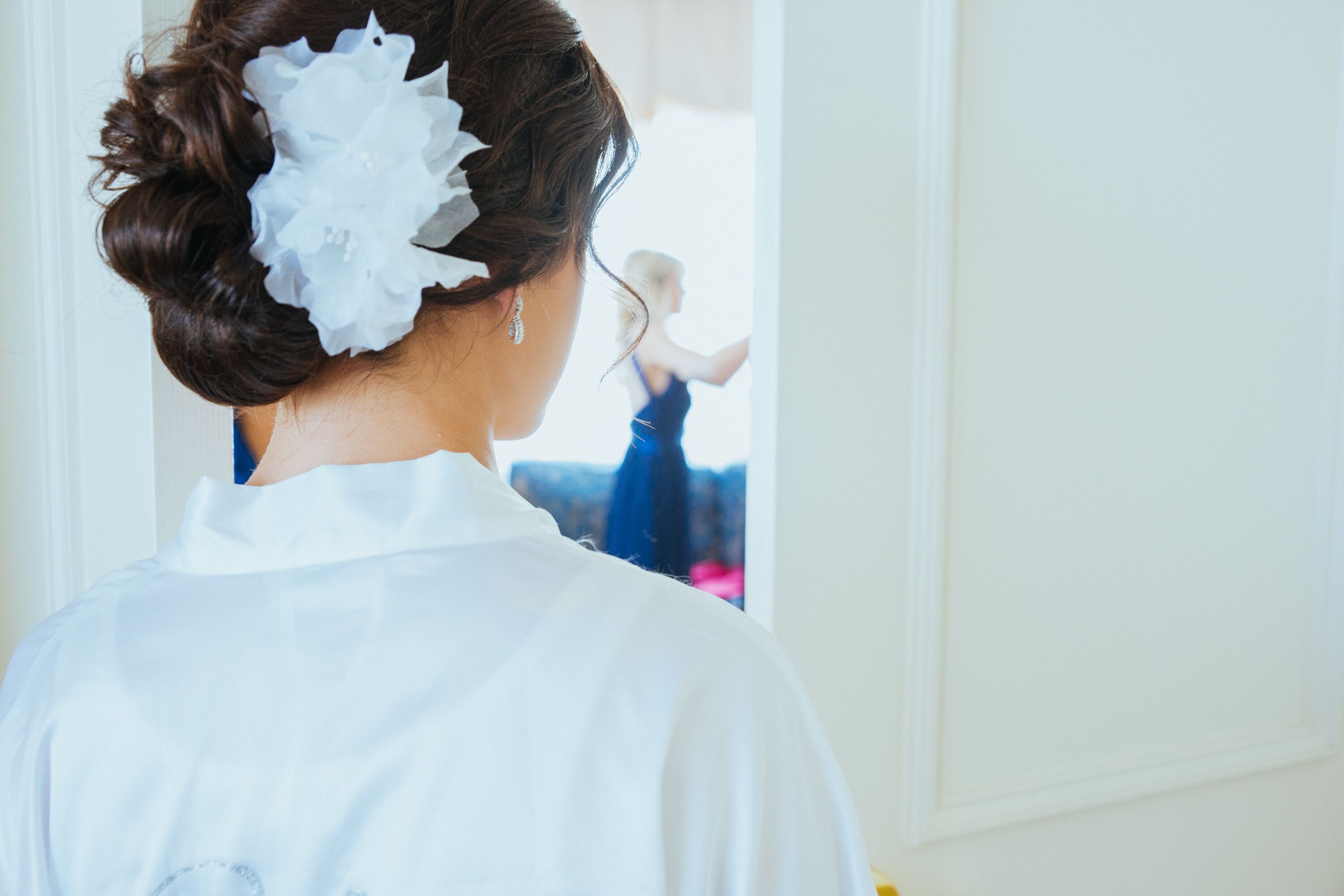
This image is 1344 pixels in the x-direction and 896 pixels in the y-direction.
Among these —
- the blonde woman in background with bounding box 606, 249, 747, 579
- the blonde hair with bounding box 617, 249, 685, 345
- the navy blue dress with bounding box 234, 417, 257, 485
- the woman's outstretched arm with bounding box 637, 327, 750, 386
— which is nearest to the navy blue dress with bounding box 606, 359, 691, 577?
the blonde woman in background with bounding box 606, 249, 747, 579

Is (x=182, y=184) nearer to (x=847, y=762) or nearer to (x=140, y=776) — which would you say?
(x=140, y=776)

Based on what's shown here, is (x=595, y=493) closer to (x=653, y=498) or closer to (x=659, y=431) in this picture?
(x=653, y=498)

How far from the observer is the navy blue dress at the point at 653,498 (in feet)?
9.66

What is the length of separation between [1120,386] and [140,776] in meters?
1.36

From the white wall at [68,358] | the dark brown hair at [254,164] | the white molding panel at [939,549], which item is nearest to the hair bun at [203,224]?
the dark brown hair at [254,164]

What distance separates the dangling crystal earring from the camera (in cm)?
59

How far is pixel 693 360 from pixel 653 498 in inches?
19.7

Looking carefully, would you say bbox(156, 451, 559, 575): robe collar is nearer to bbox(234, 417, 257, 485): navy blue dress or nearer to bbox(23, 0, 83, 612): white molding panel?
bbox(23, 0, 83, 612): white molding panel

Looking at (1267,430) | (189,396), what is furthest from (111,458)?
(1267,430)

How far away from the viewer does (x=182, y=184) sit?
51 centimetres

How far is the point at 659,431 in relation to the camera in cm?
293

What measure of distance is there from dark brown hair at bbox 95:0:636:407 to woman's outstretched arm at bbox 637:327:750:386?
2146 millimetres

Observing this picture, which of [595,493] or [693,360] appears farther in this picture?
[595,493]

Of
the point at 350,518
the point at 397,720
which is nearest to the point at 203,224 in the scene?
the point at 350,518
